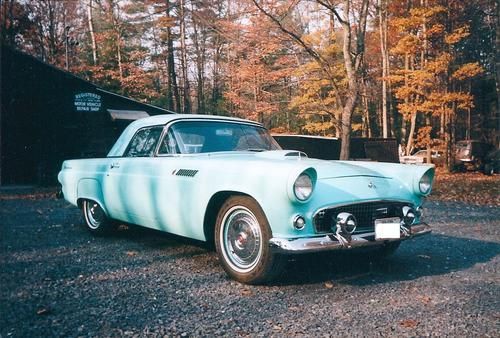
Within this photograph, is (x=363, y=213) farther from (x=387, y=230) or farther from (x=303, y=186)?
(x=303, y=186)

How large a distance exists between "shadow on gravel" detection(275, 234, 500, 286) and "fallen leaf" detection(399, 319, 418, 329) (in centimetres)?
83

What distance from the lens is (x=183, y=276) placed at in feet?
12.4

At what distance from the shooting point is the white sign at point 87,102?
14992mm

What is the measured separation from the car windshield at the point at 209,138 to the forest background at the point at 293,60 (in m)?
14.3

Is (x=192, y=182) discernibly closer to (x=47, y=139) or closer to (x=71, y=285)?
(x=71, y=285)

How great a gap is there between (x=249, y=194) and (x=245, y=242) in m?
0.46

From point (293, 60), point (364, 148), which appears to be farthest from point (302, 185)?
point (293, 60)

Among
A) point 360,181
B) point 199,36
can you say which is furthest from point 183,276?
point 199,36

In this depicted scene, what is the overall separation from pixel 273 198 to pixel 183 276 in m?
1.24

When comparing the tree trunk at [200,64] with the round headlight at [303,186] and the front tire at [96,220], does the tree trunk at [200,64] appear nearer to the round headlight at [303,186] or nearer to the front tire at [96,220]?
the front tire at [96,220]

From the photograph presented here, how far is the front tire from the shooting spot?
5438 mm

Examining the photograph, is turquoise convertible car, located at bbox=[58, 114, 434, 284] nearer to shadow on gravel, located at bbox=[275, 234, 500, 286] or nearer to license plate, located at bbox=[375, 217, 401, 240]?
license plate, located at bbox=[375, 217, 401, 240]

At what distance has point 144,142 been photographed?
4.99 metres

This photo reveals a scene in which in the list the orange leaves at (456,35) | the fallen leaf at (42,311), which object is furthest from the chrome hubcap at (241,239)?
the orange leaves at (456,35)
